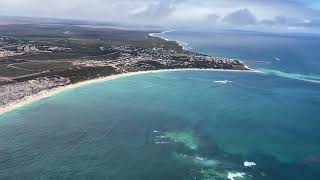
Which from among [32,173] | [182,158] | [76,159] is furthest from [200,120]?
[32,173]

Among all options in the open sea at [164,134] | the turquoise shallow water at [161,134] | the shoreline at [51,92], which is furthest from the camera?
the shoreline at [51,92]

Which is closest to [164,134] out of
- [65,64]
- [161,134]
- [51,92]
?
[161,134]

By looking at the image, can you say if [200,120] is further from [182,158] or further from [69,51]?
[69,51]

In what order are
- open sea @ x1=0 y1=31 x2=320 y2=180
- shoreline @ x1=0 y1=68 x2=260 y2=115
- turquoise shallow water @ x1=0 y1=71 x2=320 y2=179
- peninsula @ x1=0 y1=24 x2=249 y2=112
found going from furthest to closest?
peninsula @ x1=0 y1=24 x2=249 y2=112
shoreline @ x1=0 y1=68 x2=260 y2=115
turquoise shallow water @ x1=0 y1=71 x2=320 y2=179
open sea @ x1=0 y1=31 x2=320 y2=180

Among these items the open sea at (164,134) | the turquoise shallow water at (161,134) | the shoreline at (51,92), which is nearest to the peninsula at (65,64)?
the shoreline at (51,92)

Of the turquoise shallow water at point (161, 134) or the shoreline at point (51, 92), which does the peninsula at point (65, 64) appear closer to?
the shoreline at point (51, 92)

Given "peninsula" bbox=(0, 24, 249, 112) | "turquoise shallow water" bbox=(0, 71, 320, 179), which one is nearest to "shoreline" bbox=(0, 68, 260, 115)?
"peninsula" bbox=(0, 24, 249, 112)

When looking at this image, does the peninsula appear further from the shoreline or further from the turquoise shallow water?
the turquoise shallow water
